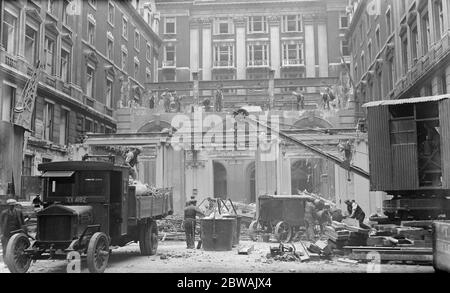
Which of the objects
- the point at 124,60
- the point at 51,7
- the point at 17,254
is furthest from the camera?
the point at 124,60

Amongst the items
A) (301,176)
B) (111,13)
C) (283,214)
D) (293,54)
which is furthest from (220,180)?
(111,13)

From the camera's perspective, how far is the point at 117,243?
8.14m

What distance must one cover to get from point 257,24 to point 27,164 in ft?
19.2

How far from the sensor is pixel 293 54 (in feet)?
34.1

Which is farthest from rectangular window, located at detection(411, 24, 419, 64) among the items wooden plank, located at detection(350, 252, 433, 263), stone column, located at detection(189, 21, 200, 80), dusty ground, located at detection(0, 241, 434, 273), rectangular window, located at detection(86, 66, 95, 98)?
rectangular window, located at detection(86, 66, 95, 98)

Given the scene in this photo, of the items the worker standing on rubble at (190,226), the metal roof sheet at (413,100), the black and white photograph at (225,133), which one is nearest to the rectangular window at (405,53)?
the black and white photograph at (225,133)

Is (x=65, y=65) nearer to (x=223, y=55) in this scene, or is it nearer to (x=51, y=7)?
(x=51, y=7)

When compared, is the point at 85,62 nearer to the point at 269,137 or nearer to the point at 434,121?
the point at 269,137

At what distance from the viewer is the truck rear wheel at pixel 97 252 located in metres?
6.39

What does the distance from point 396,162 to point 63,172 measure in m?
5.84

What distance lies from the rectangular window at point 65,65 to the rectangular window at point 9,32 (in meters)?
1.45

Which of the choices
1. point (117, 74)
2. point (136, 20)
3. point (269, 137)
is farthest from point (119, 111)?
point (269, 137)

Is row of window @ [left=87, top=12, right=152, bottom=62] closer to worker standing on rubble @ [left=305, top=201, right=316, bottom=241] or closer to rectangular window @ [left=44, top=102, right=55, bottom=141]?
rectangular window @ [left=44, top=102, right=55, bottom=141]

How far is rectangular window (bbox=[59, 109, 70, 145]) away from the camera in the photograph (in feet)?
31.1
